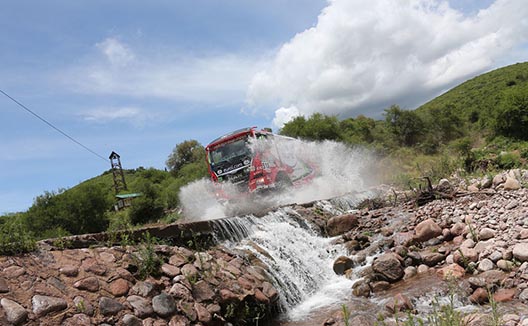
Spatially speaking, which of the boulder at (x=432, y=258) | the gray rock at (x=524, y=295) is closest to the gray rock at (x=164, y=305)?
the gray rock at (x=524, y=295)

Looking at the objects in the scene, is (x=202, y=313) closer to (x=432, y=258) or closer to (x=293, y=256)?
(x=293, y=256)

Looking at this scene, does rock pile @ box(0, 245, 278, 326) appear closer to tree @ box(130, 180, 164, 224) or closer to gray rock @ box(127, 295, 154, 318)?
gray rock @ box(127, 295, 154, 318)

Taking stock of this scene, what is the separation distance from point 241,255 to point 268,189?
20.2 feet

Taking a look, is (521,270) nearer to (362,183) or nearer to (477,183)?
(477,183)

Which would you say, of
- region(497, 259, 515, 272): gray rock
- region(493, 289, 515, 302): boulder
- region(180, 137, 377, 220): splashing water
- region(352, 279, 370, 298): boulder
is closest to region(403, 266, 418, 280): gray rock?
region(352, 279, 370, 298): boulder

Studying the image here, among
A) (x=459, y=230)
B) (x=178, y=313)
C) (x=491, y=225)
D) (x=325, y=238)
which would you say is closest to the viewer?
(x=178, y=313)

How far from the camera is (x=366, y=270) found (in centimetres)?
679

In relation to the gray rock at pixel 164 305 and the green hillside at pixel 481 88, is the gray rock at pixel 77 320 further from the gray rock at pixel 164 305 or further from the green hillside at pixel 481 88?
the green hillside at pixel 481 88

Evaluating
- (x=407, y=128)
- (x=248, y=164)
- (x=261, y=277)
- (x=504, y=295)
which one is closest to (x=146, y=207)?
(x=248, y=164)

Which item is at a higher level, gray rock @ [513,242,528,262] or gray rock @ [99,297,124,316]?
gray rock @ [99,297,124,316]

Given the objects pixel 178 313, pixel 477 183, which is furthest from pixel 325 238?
pixel 178 313

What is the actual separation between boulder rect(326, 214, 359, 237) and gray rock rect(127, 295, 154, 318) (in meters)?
6.34

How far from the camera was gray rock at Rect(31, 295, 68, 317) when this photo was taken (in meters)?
3.70

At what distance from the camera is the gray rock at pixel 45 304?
3.70 metres
